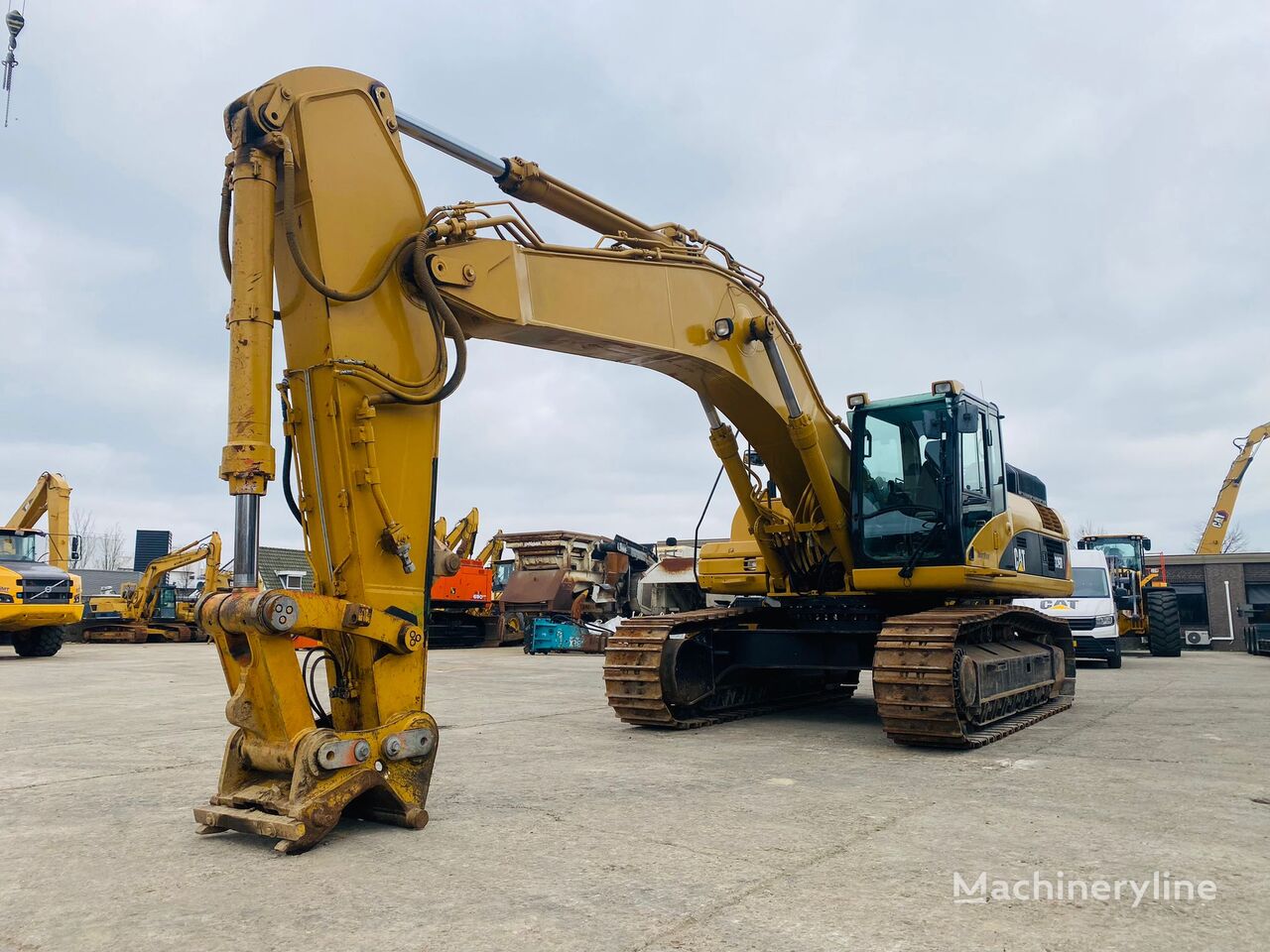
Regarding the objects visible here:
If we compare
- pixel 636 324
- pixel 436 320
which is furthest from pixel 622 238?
pixel 436 320

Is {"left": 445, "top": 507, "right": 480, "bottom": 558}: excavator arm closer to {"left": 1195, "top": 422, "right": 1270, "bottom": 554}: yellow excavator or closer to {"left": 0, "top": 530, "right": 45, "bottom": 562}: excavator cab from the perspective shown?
{"left": 0, "top": 530, "right": 45, "bottom": 562}: excavator cab

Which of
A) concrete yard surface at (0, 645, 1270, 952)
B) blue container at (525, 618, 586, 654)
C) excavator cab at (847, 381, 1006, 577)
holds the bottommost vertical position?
concrete yard surface at (0, 645, 1270, 952)

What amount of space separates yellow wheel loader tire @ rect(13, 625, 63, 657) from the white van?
62.9 feet

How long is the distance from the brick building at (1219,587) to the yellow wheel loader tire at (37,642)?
1212 inches

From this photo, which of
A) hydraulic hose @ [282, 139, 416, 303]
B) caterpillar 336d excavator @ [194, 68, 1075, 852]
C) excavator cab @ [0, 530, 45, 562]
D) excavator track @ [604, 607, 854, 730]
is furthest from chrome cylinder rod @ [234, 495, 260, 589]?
excavator cab @ [0, 530, 45, 562]

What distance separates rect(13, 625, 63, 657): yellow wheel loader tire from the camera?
64.6 ft

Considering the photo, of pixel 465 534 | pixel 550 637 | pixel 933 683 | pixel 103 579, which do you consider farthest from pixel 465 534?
pixel 103 579

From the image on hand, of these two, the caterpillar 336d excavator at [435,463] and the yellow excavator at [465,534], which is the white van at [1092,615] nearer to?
the caterpillar 336d excavator at [435,463]

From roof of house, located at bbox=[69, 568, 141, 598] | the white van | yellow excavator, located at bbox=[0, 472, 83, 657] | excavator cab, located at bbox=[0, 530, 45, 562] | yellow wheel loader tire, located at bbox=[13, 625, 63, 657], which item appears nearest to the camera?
the white van

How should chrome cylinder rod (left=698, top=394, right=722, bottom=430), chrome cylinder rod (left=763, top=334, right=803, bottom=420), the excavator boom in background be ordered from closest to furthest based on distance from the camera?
chrome cylinder rod (left=763, top=334, right=803, bottom=420), chrome cylinder rod (left=698, top=394, right=722, bottom=430), the excavator boom in background

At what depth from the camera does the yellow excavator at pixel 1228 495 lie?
3142 centimetres

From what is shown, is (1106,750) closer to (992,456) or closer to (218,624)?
(992,456)

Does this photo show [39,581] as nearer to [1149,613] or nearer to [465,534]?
[465,534]

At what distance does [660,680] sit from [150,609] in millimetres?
23739
